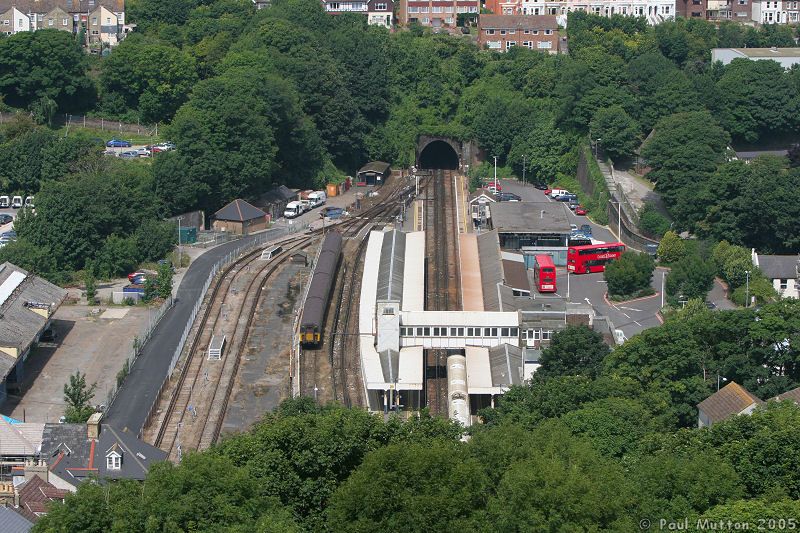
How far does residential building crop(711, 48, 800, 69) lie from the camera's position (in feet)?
306

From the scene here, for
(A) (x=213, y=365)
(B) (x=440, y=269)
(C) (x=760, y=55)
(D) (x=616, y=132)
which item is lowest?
(A) (x=213, y=365)

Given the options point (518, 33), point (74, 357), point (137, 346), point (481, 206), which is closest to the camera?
point (74, 357)

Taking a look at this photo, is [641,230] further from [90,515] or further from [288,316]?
[90,515]

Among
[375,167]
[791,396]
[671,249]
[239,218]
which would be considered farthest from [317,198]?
[791,396]

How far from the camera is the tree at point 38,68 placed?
81125 mm

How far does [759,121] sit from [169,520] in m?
62.4

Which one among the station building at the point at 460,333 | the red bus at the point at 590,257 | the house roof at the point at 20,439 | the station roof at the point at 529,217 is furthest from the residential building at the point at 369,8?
the house roof at the point at 20,439

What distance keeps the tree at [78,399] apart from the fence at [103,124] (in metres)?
31.4

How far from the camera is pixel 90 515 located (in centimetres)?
3166

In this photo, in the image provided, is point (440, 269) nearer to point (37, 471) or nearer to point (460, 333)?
point (460, 333)

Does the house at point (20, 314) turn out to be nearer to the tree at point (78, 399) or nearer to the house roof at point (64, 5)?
the tree at point (78, 399)

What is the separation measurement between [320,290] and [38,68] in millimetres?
27858

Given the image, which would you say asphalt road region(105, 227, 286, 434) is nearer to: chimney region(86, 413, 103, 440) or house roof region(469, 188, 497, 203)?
chimney region(86, 413, 103, 440)

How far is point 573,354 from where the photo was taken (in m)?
52.2
